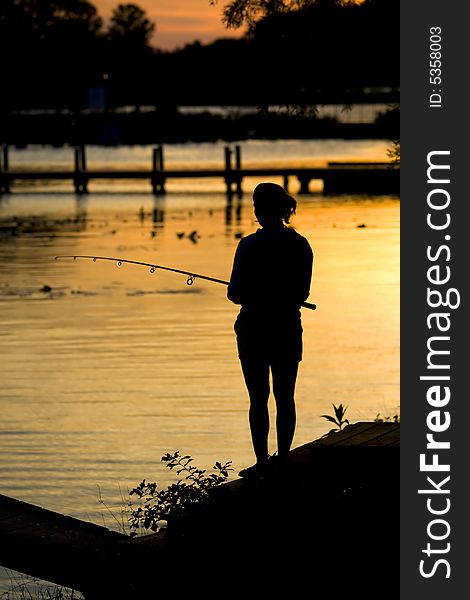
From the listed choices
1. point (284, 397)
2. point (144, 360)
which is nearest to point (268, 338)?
point (284, 397)

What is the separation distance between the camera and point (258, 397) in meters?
10.8

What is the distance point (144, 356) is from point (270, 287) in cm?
1138

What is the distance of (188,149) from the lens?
160m

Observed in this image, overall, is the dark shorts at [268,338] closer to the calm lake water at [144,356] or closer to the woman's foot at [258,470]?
the woman's foot at [258,470]

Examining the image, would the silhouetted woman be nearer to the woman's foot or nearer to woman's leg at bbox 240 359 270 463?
woman's leg at bbox 240 359 270 463

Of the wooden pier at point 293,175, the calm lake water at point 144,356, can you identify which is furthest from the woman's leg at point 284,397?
the wooden pier at point 293,175

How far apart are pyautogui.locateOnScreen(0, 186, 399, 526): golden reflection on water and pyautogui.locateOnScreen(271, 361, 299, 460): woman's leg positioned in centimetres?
246

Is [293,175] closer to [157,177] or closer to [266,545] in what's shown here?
[157,177]

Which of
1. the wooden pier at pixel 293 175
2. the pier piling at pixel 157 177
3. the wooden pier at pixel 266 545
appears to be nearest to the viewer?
the wooden pier at pixel 266 545

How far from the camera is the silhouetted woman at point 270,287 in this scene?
10578 mm

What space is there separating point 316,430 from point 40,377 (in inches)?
197

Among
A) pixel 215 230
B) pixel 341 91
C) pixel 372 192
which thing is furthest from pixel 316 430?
pixel 372 192

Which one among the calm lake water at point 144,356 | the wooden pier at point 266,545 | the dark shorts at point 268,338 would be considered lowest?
the calm lake water at point 144,356

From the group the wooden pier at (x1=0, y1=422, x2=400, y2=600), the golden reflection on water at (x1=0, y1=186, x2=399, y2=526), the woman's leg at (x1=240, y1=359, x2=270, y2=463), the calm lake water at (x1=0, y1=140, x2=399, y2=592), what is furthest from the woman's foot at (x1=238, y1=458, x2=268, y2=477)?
the golden reflection on water at (x1=0, y1=186, x2=399, y2=526)
